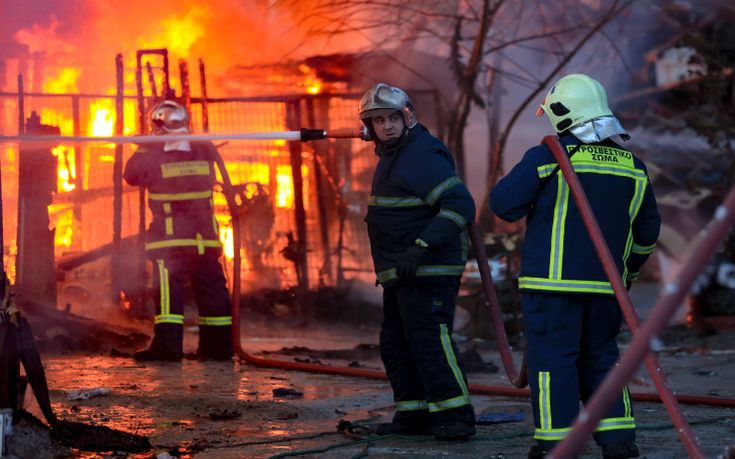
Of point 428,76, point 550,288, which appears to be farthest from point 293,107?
point 550,288

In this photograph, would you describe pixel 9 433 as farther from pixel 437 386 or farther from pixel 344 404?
pixel 344 404

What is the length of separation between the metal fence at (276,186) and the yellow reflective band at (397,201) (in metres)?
5.37

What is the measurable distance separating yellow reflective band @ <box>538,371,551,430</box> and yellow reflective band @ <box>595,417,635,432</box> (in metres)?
0.21

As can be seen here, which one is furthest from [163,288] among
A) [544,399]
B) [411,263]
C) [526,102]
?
[526,102]

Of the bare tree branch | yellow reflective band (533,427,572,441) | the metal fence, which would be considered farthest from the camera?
the bare tree branch

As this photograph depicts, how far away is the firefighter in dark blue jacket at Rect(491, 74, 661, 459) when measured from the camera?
14.5 feet

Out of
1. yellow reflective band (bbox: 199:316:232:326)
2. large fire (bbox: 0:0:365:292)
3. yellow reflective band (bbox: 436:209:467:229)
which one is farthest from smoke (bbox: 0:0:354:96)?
yellow reflective band (bbox: 436:209:467:229)

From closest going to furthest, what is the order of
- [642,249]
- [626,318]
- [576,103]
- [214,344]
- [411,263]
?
[626,318] < [576,103] < [642,249] < [411,263] < [214,344]

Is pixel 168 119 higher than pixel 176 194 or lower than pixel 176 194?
higher

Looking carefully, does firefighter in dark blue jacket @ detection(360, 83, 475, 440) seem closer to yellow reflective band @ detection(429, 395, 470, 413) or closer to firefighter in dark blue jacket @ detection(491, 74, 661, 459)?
yellow reflective band @ detection(429, 395, 470, 413)

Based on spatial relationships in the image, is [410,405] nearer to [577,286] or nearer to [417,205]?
[417,205]

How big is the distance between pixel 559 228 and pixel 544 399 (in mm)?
714

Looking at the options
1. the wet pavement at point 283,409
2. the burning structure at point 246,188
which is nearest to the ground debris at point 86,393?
the wet pavement at point 283,409

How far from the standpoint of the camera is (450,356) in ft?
17.1
